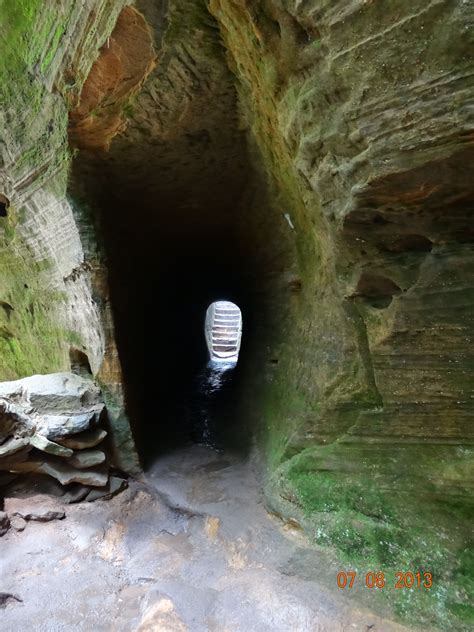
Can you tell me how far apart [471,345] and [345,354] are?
982 millimetres

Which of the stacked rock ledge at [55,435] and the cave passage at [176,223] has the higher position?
the cave passage at [176,223]

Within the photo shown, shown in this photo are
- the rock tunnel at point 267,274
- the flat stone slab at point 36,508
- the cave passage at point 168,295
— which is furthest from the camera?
the cave passage at point 168,295

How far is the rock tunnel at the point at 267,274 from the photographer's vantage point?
208cm

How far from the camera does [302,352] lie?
392cm

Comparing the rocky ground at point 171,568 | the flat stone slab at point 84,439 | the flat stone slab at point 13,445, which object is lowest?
the rocky ground at point 171,568

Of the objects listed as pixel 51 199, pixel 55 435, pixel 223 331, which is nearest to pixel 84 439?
pixel 55 435

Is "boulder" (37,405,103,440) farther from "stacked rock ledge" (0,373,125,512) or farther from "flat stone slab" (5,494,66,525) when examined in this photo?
"flat stone slab" (5,494,66,525)

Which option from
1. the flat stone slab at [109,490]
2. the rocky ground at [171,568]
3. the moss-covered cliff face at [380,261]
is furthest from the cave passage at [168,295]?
the moss-covered cliff face at [380,261]

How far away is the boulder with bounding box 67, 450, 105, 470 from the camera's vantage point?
4.04 metres

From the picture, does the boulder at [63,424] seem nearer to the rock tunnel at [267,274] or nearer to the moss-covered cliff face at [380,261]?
the rock tunnel at [267,274]

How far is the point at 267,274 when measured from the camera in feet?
16.5
